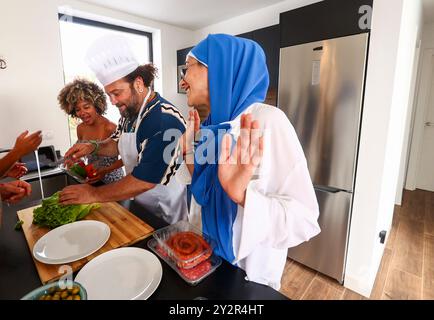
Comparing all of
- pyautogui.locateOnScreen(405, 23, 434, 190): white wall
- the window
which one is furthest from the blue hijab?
pyautogui.locateOnScreen(405, 23, 434, 190): white wall

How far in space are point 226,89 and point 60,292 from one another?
0.68 metres

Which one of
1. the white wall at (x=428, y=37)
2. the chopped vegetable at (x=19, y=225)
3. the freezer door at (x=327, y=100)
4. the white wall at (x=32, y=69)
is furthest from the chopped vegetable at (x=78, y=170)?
the white wall at (x=428, y=37)

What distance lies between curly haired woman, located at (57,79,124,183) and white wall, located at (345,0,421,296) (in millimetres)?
1549

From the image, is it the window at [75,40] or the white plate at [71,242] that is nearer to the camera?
the white plate at [71,242]

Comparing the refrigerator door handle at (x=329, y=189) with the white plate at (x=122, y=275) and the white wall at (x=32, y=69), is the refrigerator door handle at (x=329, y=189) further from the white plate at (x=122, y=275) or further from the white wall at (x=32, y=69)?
the white wall at (x=32, y=69)

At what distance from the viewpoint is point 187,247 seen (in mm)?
679

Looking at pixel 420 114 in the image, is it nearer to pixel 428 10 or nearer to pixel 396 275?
pixel 428 10

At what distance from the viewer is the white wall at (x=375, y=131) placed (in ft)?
4.39

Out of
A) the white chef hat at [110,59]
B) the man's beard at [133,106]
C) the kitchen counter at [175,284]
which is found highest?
the white chef hat at [110,59]

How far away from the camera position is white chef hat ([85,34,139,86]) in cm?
110

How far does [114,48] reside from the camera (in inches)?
44.5

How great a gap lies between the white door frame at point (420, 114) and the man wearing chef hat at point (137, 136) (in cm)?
358
